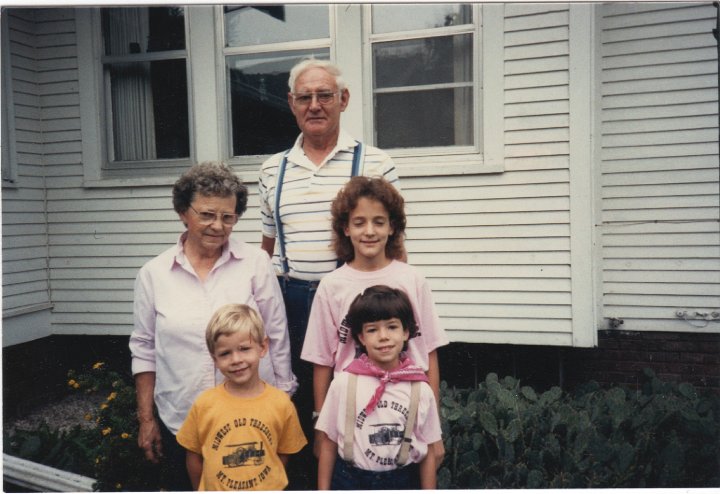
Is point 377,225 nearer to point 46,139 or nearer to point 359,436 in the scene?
point 359,436

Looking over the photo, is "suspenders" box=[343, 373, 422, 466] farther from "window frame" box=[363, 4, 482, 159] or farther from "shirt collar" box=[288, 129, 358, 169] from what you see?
"window frame" box=[363, 4, 482, 159]

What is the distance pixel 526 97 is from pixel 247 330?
2.80 metres

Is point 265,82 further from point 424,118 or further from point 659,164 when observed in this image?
point 659,164

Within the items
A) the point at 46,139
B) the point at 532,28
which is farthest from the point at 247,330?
the point at 46,139

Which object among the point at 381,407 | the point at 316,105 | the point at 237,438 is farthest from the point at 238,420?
the point at 316,105

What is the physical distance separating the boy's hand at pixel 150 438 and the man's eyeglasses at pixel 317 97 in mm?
1345

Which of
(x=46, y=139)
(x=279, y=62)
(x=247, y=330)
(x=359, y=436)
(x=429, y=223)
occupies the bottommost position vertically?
(x=359, y=436)

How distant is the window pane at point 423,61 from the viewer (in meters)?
3.99

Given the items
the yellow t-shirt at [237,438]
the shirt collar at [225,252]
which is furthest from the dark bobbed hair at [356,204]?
the yellow t-shirt at [237,438]

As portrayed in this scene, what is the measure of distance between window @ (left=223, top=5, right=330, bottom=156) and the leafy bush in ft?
8.15

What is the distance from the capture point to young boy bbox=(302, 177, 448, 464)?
6.42ft

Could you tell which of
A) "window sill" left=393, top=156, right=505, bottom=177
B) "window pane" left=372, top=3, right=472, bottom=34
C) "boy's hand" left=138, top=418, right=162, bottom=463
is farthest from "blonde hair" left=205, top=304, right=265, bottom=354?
"window pane" left=372, top=3, right=472, bottom=34

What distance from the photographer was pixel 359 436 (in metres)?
1.86

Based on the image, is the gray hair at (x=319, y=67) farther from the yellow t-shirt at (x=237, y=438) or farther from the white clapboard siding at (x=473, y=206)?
the white clapboard siding at (x=473, y=206)
